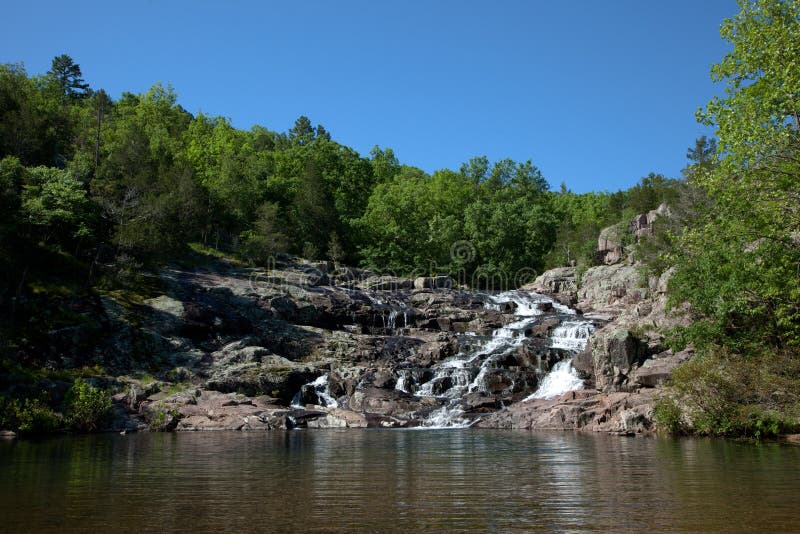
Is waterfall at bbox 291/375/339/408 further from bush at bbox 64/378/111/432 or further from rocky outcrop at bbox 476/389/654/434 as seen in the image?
bush at bbox 64/378/111/432

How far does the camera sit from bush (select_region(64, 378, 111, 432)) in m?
31.9

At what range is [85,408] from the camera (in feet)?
105

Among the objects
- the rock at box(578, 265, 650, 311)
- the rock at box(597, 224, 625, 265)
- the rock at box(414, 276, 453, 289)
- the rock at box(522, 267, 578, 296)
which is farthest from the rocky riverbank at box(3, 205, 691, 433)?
the rock at box(597, 224, 625, 265)

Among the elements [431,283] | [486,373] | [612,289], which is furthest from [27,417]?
[612,289]

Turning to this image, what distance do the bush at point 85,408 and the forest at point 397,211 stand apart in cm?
498

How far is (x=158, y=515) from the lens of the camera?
10867 mm

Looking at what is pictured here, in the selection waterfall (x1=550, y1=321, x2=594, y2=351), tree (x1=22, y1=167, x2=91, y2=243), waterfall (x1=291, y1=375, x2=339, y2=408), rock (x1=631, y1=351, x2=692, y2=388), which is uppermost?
tree (x1=22, y1=167, x2=91, y2=243)

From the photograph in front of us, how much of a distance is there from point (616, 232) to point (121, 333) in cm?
5665

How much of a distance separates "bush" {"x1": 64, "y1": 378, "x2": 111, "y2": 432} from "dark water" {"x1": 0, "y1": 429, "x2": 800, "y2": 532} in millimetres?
8117

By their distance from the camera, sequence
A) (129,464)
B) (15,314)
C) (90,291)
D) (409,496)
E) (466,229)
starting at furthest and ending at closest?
(466,229)
(90,291)
(15,314)
(129,464)
(409,496)

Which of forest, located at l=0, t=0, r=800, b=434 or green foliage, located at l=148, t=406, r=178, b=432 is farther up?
forest, located at l=0, t=0, r=800, b=434

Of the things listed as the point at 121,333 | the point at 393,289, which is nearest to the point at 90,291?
the point at 121,333

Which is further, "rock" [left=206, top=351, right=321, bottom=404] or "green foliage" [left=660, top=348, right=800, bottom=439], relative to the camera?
"rock" [left=206, top=351, right=321, bottom=404]

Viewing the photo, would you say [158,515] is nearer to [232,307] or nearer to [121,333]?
[121,333]
